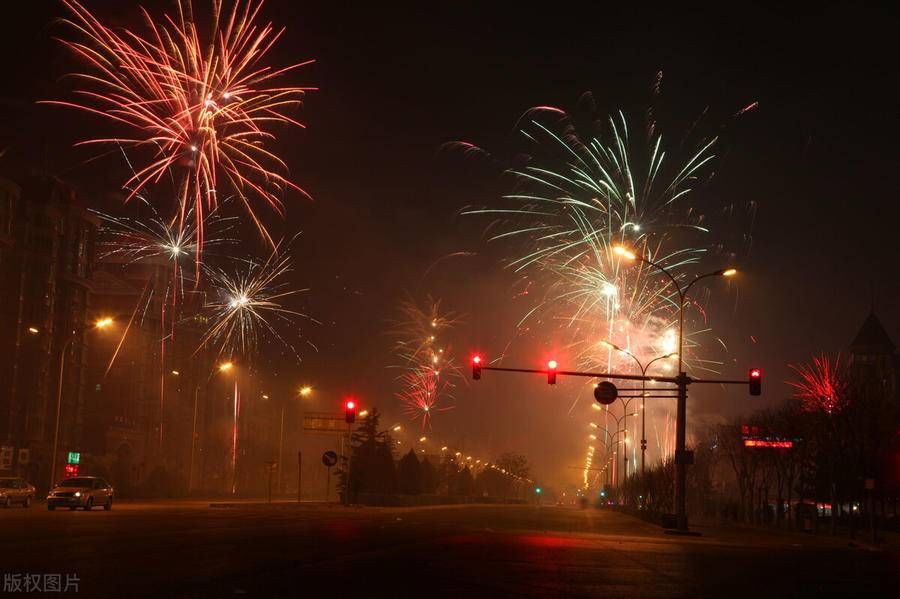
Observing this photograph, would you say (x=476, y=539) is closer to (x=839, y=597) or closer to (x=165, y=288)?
(x=839, y=597)

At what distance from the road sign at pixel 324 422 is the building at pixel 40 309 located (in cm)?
1845

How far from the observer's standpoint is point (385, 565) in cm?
1859

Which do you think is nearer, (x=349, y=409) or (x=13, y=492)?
(x=13, y=492)

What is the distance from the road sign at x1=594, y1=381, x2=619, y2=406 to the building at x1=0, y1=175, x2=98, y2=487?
45901 mm

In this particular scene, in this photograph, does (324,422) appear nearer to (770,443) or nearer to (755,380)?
(770,443)

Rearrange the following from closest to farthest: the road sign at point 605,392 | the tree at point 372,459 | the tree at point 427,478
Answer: the road sign at point 605,392 → the tree at point 372,459 → the tree at point 427,478

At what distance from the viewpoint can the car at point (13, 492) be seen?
44.5 meters

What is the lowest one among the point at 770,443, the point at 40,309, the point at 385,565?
the point at 385,565

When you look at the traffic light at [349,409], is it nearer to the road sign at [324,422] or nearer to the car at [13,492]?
the car at [13,492]

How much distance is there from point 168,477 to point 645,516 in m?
41.8

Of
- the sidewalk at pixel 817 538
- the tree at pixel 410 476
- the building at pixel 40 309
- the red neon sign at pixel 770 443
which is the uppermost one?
the building at pixel 40 309

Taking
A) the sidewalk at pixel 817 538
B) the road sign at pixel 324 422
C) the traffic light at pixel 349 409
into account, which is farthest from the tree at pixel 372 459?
the sidewalk at pixel 817 538

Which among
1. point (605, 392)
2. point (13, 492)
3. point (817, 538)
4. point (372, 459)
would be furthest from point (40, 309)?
point (817, 538)

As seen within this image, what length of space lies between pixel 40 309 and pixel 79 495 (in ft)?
149
